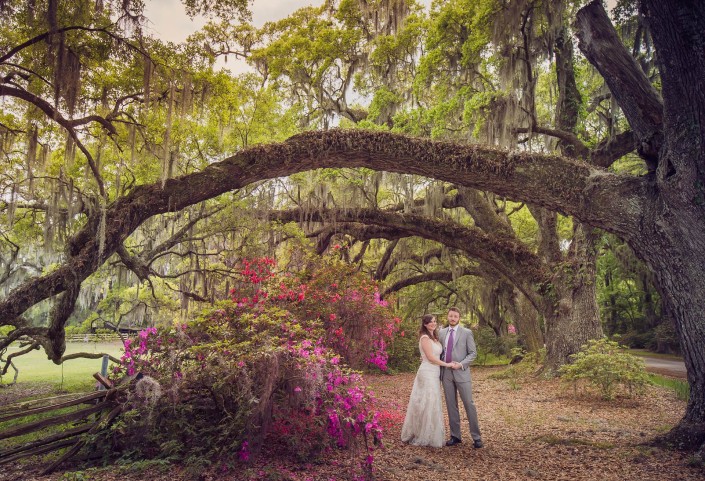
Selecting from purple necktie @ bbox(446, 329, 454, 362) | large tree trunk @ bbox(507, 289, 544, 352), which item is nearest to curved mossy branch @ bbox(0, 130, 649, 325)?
purple necktie @ bbox(446, 329, 454, 362)

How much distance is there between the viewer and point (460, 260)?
50.5ft

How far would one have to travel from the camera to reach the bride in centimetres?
542

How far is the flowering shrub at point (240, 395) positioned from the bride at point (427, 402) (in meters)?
0.69

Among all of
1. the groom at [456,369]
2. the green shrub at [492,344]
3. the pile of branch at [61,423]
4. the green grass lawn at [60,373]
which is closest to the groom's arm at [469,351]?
the groom at [456,369]

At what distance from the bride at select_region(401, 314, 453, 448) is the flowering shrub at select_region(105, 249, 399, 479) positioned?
0.69 m

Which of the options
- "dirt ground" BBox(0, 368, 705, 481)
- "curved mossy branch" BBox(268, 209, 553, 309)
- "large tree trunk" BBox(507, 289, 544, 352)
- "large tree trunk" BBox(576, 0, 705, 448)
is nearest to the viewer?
"dirt ground" BBox(0, 368, 705, 481)

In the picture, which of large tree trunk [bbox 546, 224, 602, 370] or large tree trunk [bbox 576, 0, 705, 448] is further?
large tree trunk [bbox 546, 224, 602, 370]

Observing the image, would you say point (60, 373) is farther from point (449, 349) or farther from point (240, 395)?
point (449, 349)

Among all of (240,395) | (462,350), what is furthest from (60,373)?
(462,350)

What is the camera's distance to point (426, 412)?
5473 millimetres

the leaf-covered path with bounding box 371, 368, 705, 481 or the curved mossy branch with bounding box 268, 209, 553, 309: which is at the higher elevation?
the curved mossy branch with bounding box 268, 209, 553, 309

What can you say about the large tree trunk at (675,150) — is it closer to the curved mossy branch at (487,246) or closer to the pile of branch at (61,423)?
the curved mossy branch at (487,246)

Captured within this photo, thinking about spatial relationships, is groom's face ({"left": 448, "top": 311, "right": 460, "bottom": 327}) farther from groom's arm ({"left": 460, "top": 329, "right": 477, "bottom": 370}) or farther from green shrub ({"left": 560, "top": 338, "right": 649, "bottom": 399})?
green shrub ({"left": 560, "top": 338, "right": 649, "bottom": 399})

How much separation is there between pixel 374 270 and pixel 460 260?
3.40 meters
